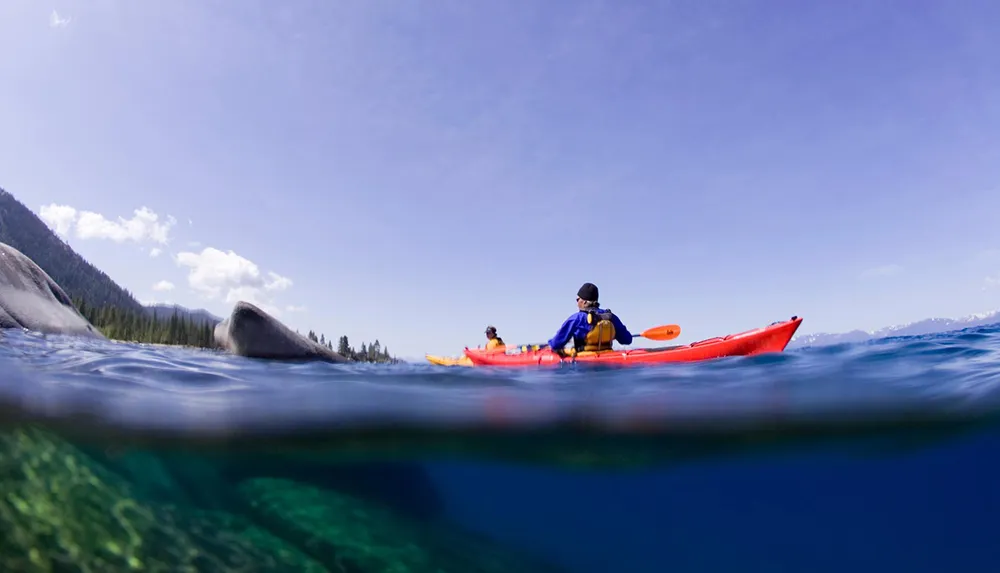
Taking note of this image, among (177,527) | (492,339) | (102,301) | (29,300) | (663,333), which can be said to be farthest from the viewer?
(102,301)

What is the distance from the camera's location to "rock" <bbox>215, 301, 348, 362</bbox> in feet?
34.4

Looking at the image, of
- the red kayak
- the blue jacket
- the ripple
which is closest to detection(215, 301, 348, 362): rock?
the ripple

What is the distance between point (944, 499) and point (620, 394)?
774cm

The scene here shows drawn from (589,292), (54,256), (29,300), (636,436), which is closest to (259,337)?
(29,300)

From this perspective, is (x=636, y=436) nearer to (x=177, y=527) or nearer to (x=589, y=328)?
(x=589, y=328)

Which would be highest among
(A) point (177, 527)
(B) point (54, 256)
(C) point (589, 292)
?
(B) point (54, 256)

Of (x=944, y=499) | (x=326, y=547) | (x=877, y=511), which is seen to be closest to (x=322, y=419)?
(x=326, y=547)

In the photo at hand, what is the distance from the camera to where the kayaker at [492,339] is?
17297 mm

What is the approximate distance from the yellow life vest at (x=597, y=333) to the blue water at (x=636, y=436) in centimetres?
96

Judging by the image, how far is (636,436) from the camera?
8750mm

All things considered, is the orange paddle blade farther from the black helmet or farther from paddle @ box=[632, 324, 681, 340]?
the black helmet

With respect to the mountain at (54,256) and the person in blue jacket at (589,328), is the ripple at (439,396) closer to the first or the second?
the person in blue jacket at (589,328)

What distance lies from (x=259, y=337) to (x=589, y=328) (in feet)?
24.3

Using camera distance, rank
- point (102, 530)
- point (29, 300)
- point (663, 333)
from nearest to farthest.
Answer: point (102, 530)
point (29, 300)
point (663, 333)
